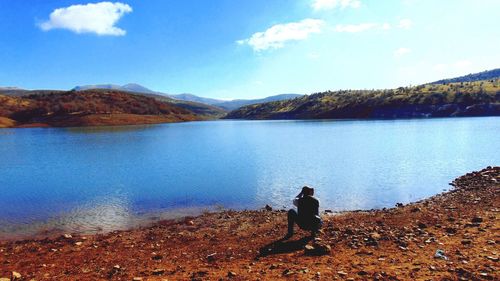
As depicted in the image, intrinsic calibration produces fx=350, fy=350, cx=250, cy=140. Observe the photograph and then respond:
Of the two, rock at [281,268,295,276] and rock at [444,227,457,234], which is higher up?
rock at [281,268,295,276]

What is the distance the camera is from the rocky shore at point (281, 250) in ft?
36.3

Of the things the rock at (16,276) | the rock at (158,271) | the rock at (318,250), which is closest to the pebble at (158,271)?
the rock at (158,271)

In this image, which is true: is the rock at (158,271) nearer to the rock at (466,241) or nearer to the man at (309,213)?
the man at (309,213)

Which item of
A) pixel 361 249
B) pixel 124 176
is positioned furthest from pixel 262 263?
pixel 124 176

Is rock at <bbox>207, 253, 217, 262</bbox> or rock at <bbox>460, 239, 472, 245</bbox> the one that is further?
rock at <bbox>207, 253, 217, 262</bbox>

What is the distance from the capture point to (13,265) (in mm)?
14727

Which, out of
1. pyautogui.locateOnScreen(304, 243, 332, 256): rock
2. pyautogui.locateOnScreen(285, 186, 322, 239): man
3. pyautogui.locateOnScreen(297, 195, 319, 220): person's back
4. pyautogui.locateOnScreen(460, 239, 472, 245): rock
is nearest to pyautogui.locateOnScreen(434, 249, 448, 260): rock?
pyautogui.locateOnScreen(460, 239, 472, 245): rock

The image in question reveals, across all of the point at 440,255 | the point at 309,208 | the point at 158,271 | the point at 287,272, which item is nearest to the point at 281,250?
the point at 309,208

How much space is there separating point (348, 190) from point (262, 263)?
19746 mm

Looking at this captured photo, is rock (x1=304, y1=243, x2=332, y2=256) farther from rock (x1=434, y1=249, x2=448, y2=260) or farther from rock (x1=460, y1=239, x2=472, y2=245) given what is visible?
rock (x1=460, y1=239, x2=472, y2=245)

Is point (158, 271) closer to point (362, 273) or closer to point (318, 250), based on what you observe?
point (318, 250)

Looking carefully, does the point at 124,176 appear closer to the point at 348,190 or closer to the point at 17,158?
the point at 348,190

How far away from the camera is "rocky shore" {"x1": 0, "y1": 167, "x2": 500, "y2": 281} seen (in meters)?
11.1

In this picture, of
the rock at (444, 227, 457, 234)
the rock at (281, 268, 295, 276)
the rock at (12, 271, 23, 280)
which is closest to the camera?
the rock at (281, 268, 295, 276)
